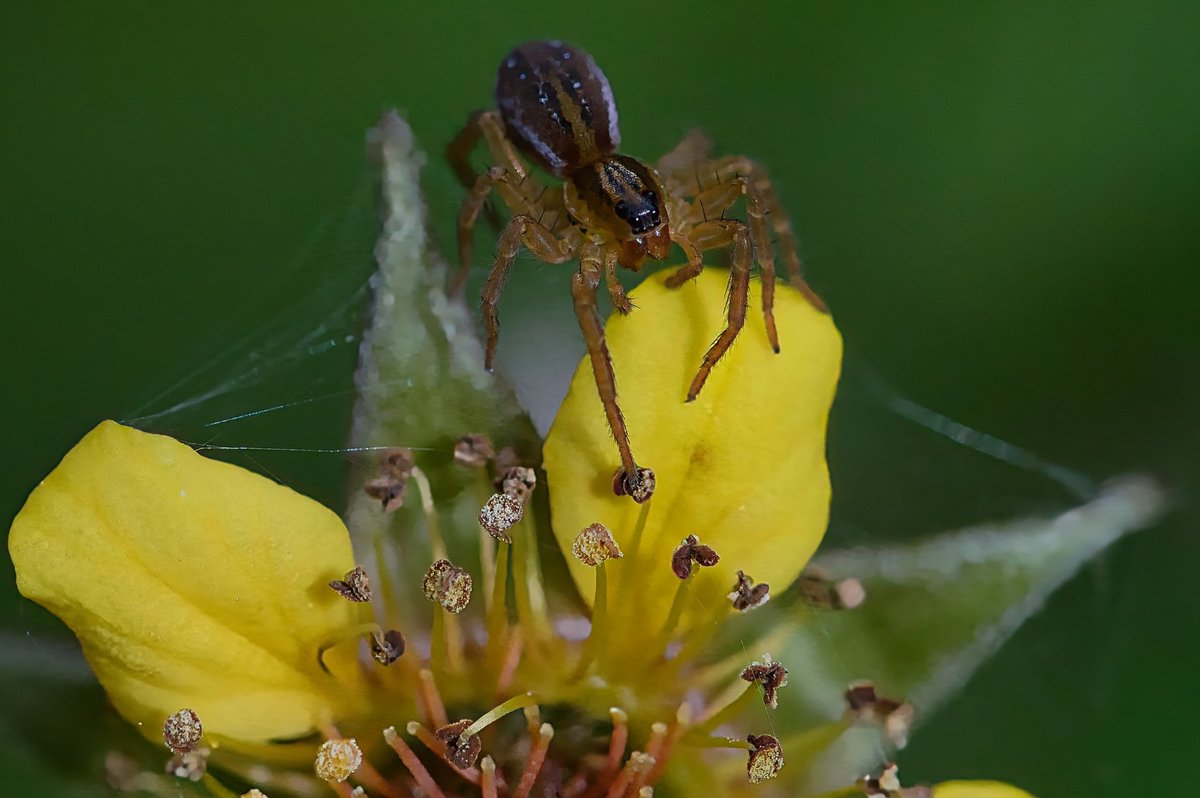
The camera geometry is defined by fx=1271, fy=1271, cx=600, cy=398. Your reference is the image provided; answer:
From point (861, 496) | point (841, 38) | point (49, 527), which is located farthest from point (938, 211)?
point (49, 527)

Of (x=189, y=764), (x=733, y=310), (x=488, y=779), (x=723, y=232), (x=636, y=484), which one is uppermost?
(x=723, y=232)

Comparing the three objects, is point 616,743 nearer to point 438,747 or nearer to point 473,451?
point 438,747

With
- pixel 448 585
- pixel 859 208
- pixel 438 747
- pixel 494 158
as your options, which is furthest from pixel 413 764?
pixel 859 208

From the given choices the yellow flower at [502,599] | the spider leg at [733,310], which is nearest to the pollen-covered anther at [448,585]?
the yellow flower at [502,599]

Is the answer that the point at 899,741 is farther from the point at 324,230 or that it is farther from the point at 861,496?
the point at 324,230

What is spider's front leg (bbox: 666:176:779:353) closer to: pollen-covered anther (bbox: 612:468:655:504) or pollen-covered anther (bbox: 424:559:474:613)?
pollen-covered anther (bbox: 612:468:655:504)

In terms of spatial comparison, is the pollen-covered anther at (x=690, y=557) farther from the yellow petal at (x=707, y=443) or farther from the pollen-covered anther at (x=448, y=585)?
the pollen-covered anther at (x=448, y=585)
